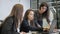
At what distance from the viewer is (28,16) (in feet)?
9.63

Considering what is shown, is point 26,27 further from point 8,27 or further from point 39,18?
point 39,18

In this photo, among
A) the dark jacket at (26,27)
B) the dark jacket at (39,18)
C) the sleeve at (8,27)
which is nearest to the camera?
the sleeve at (8,27)

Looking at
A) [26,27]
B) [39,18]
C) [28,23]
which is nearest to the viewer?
[26,27]

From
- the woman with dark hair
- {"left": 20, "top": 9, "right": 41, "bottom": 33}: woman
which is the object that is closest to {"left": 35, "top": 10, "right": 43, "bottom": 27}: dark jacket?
the woman with dark hair

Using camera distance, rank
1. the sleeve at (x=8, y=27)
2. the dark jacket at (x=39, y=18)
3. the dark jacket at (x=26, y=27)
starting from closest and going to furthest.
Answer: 1. the sleeve at (x=8, y=27)
2. the dark jacket at (x=26, y=27)
3. the dark jacket at (x=39, y=18)

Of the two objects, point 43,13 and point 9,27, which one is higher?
point 43,13

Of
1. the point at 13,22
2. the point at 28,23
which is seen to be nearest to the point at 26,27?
the point at 28,23

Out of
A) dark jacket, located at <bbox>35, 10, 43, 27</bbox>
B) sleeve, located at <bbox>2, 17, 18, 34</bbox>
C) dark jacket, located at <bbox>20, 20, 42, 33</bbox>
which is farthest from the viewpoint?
dark jacket, located at <bbox>35, 10, 43, 27</bbox>

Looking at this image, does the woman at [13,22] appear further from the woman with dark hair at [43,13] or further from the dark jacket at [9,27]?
the woman with dark hair at [43,13]

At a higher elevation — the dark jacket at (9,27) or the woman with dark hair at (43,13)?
the woman with dark hair at (43,13)

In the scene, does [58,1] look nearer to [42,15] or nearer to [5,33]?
[42,15]

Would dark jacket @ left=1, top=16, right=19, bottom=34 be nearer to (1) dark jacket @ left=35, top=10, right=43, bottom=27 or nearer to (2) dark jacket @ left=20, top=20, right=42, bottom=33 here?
(2) dark jacket @ left=20, top=20, right=42, bottom=33

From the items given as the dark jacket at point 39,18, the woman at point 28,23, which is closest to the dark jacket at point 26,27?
the woman at point 28,23

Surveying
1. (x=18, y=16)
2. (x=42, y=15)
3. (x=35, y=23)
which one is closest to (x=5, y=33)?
(x=18, y=16)
